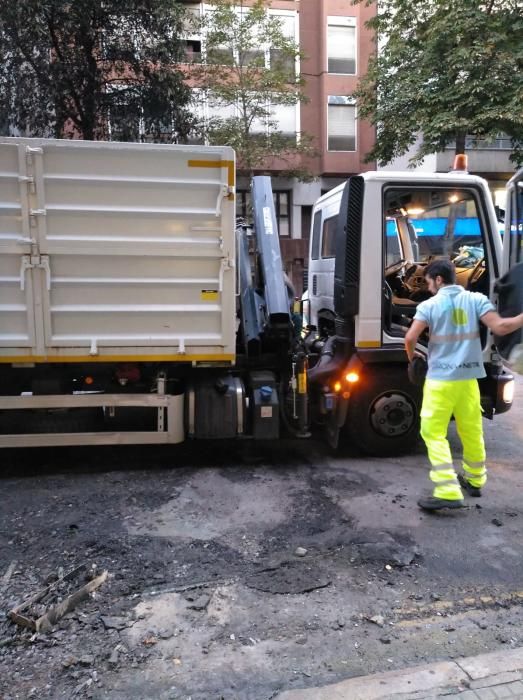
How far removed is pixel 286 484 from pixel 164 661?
7.03 feet

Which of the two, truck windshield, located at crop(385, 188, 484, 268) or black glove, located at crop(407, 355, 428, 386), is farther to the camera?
truck windshield, located at crop(385, 188, 484, 268)

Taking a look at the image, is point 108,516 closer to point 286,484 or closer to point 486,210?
point 286,484

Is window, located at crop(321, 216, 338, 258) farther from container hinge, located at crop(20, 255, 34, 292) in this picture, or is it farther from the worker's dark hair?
container hinge, located at crop(20, 255, 34, 292)

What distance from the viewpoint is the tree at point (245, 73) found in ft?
53.7

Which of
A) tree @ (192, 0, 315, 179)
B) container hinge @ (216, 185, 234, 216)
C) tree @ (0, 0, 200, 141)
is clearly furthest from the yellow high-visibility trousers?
tree @ (192, 0, 315, 179)

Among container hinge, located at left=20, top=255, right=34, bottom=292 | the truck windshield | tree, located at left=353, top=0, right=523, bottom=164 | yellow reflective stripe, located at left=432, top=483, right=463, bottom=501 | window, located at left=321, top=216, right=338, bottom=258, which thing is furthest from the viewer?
tree, located at left=353, top=0, right=523, bottom=164

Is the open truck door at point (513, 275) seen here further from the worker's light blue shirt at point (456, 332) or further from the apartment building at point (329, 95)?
the apartment building at point (329, 95)

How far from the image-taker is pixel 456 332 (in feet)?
13.0

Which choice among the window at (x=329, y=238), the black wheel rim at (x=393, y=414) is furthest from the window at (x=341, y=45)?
the black wheel rim at (x=393, y=414)

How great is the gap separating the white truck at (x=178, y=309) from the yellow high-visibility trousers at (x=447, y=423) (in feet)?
2.79

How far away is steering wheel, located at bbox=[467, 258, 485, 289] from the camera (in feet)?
15.8

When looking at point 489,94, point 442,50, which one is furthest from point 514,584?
point 442,50

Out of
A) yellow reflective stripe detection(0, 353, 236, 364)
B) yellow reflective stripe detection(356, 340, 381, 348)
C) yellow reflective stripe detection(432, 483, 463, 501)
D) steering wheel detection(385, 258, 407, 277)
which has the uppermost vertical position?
steering wheel detection(385, 258, 407, 277)

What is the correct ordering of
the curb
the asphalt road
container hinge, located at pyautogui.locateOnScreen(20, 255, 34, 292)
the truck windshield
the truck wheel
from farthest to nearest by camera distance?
the truck wheel < the truck windshield < container hinge, located at pyautogui.locateOnScreen(20, 255, 34, 292) < the asphalt road < the curb
